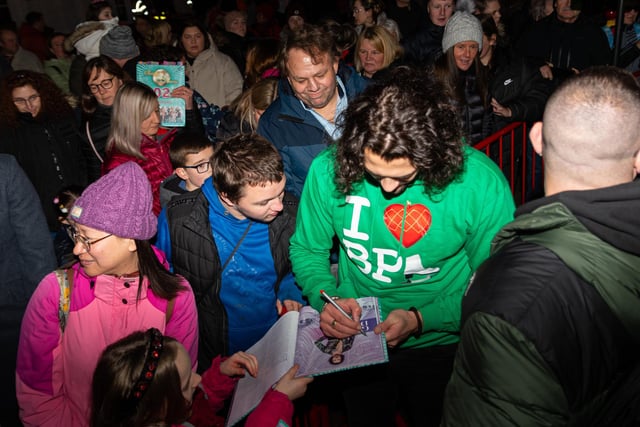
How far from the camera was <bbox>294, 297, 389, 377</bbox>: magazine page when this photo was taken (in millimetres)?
2238

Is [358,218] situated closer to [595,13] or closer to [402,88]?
[402,88]

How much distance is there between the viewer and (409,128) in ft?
6.73

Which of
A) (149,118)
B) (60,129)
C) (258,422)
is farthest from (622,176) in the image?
(60,129)

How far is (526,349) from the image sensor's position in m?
1.38

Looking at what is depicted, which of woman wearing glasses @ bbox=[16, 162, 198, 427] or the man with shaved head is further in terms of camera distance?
woman wearing glasses @ bbox=[16, 162, 198, 427]

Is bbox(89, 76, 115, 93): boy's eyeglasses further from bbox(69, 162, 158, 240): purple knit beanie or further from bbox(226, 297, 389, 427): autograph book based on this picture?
bbox(226, 297, 389, 427): autograph book

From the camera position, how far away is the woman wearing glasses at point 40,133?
14.5ft

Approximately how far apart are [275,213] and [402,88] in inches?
41.6

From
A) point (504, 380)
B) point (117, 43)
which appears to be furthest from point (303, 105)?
point (117, 43)

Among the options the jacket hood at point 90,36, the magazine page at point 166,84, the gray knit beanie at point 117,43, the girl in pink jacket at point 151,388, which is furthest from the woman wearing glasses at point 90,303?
the jacket hood at point 90,36

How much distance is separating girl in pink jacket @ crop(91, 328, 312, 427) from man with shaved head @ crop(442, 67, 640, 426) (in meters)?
0.88

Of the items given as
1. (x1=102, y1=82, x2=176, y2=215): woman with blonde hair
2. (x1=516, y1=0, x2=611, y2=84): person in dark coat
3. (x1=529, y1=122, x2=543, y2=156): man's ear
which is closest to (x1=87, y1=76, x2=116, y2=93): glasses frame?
(x1=102, y1=82, x2=176, y2=215): woman with blonde hair

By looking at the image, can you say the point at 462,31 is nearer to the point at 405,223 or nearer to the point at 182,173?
the point at 182,173

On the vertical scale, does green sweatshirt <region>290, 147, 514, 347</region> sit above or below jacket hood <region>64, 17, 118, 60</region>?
below
